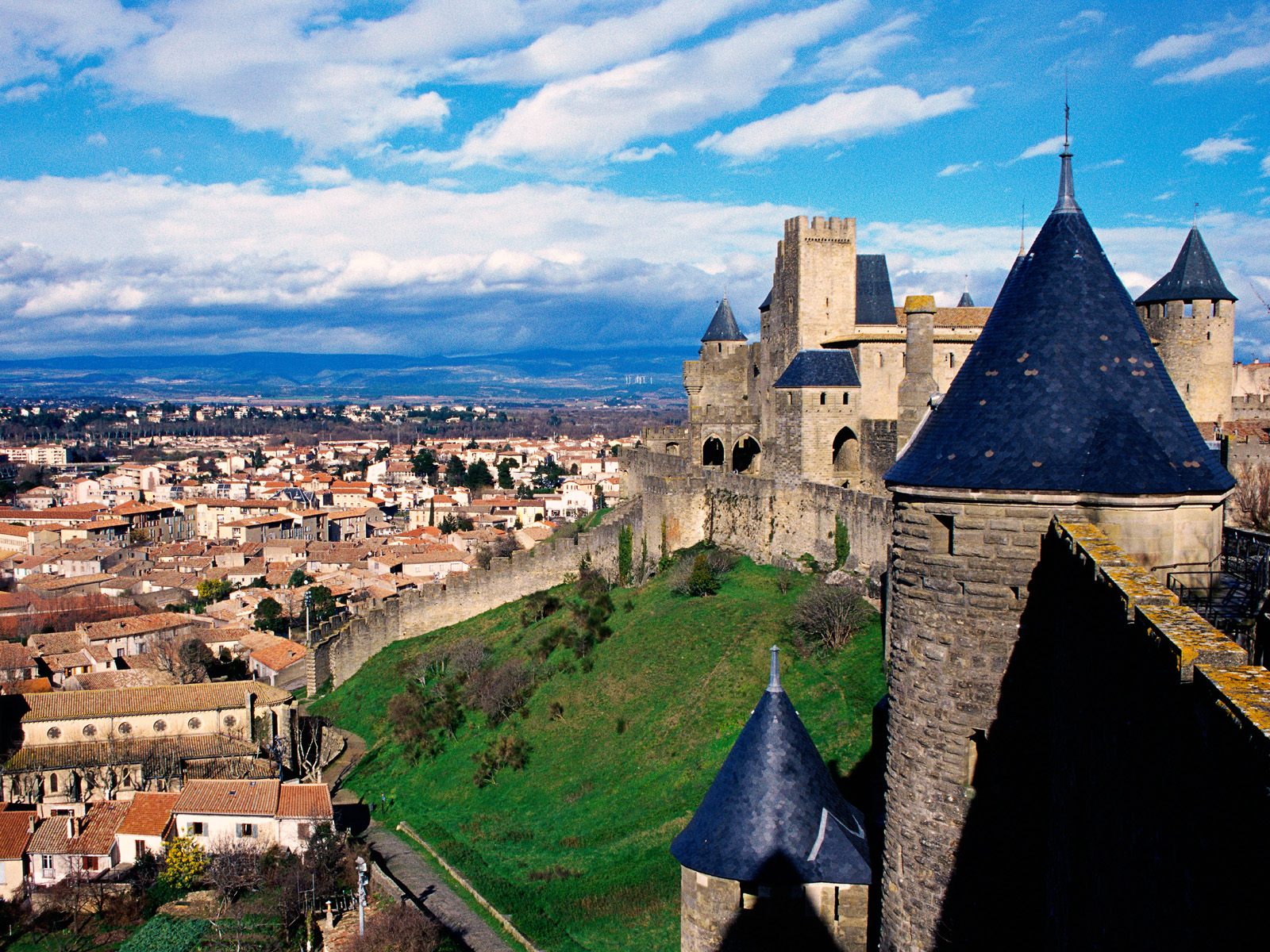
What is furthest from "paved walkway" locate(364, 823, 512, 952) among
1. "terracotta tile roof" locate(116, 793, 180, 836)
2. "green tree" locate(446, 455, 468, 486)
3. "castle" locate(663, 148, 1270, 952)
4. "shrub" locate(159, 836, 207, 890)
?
"green tree" locate(446, 455, 468, 486)

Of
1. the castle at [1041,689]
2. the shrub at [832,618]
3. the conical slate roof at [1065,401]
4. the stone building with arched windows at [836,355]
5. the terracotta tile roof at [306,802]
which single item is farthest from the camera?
the stone building with arched windows at [836,355]

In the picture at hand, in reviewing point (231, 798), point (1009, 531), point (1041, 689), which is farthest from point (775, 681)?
point (231, 798)

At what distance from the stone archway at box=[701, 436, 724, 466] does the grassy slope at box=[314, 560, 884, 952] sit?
5.60 metres

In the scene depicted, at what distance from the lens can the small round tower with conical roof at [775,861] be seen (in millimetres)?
8477

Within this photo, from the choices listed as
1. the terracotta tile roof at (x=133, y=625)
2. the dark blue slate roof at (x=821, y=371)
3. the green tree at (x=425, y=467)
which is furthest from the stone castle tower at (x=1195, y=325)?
the green tree at (x=425, y=467)

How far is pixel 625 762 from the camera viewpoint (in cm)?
2106

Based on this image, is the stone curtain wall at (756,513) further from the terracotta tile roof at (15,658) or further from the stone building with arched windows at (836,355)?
Answer: the terracotta tile roof at (15,658)

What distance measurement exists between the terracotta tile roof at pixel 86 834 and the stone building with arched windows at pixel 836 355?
18.9 metres

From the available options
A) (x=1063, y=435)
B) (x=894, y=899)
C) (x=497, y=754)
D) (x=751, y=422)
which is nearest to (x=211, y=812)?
(x=497, y=754)

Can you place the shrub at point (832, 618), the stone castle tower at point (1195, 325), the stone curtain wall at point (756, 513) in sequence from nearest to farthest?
1. the shrub at point (832, 618)
2. the stone curtain wall at point (756, 513)
3. the stone castle tower at point (1195, 325)

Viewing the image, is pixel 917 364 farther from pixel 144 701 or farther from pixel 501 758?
pixel 144 701

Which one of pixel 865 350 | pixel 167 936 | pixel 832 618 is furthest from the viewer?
pixel 865 350

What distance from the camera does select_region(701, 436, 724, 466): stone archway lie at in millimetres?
33625

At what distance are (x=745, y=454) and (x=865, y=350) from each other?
24.0ft
